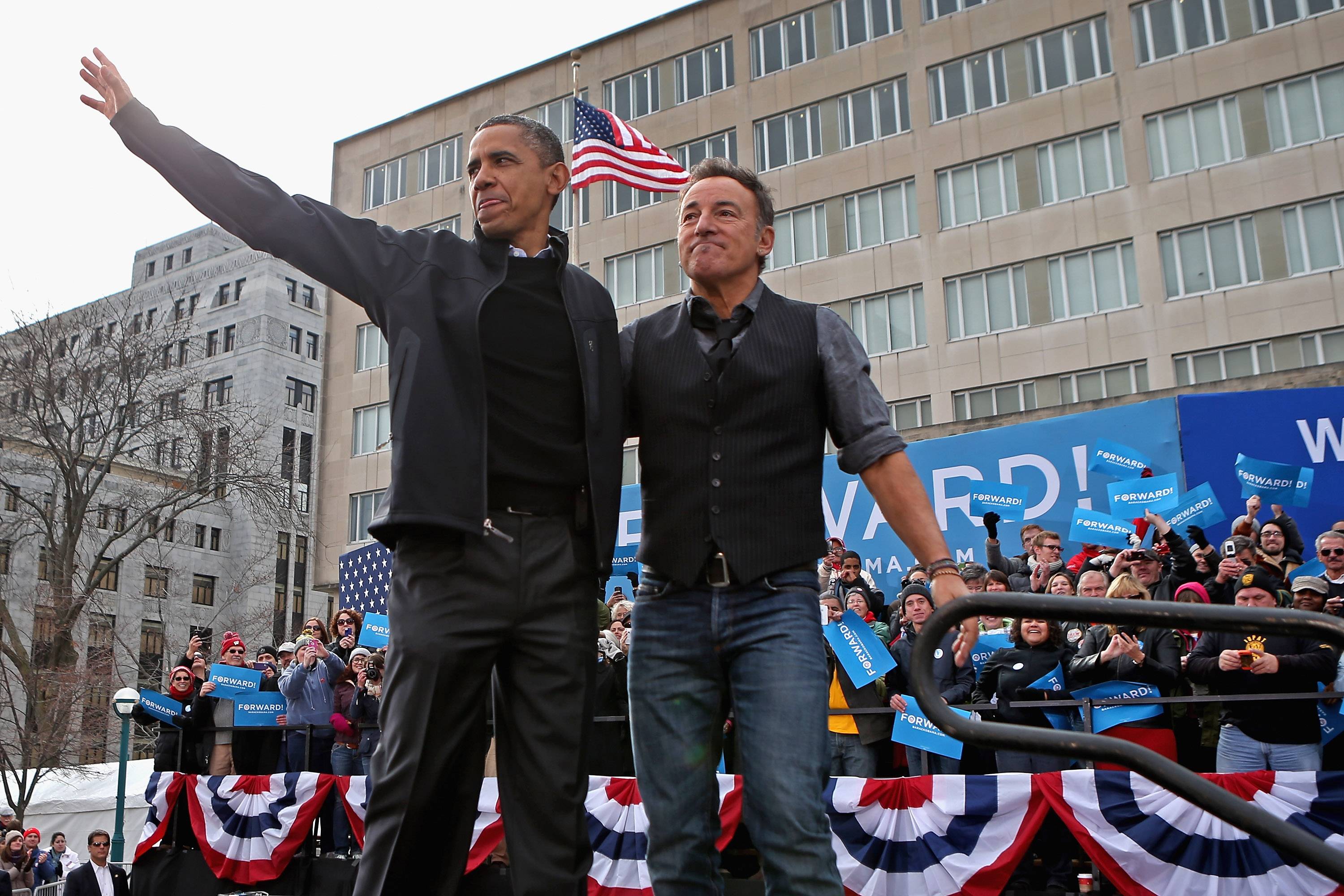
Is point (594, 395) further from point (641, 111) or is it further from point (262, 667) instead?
point (641, 111)

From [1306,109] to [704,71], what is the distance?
1783 cm

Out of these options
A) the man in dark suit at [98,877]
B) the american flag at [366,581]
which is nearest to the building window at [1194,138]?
the american flag at [366,581]

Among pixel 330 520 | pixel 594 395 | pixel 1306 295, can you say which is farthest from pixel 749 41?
pixel 594 395

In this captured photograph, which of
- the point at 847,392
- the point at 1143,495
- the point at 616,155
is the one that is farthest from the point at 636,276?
the point at 847,392

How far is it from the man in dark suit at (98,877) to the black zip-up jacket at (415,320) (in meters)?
14.5

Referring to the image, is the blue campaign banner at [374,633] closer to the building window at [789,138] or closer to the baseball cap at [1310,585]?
the baseball cap at [1310,585]

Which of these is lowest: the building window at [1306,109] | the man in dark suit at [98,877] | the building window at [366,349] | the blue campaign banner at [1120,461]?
the man in dark suit at [98,877]

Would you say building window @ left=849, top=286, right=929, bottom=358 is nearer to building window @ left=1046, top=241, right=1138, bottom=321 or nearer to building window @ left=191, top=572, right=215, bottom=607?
building window @ left=1046, top=241, right=1138, bottom=321

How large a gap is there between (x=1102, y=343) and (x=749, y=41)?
50.4 ft

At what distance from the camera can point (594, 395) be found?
132 inches

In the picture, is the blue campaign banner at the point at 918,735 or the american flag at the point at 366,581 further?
the american flag at the point at 366,581

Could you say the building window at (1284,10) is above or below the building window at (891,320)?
above

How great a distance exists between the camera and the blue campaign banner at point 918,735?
8.48m

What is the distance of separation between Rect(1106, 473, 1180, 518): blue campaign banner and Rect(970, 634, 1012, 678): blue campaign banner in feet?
8.55
